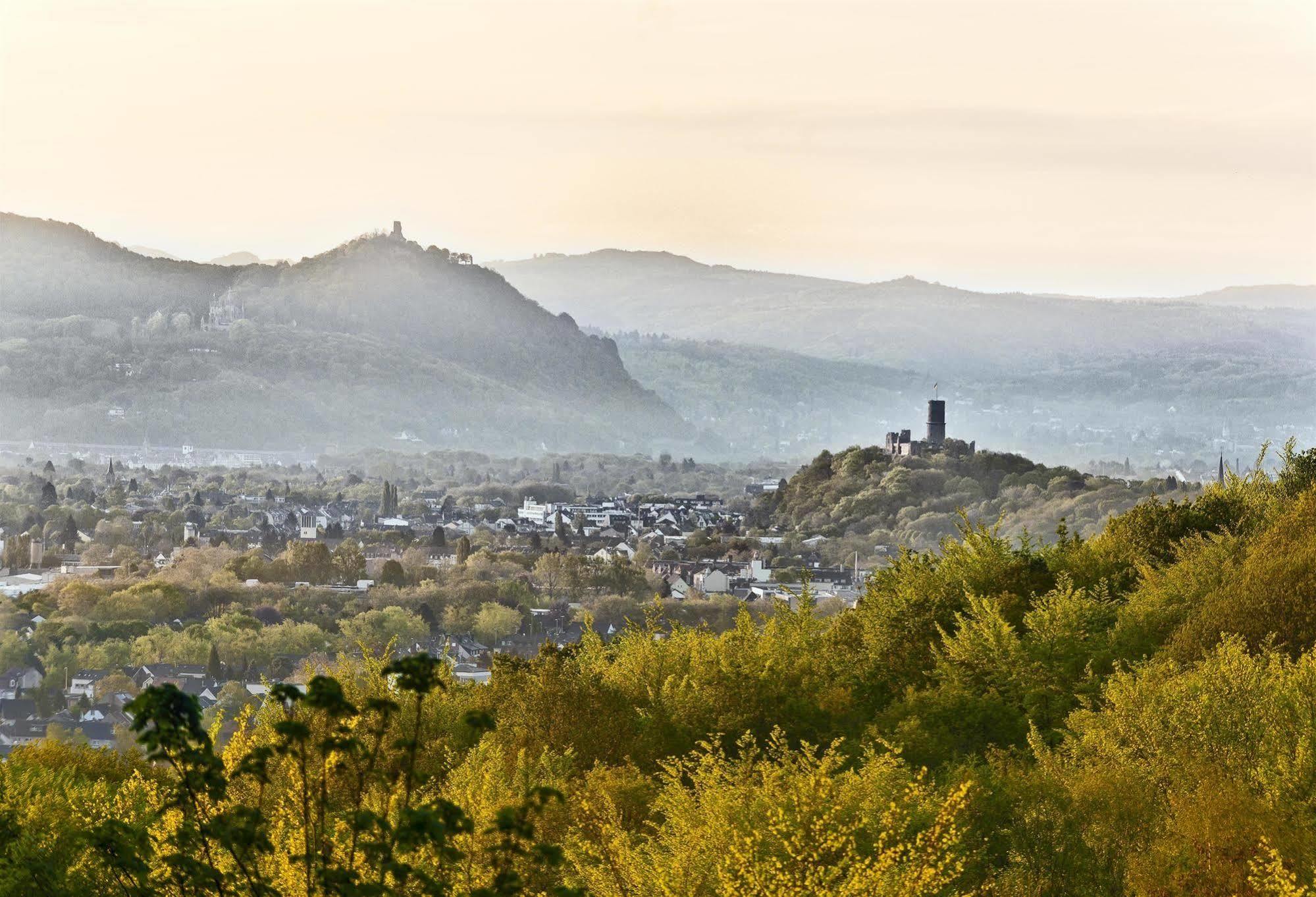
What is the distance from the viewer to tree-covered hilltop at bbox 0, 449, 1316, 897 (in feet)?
32.2

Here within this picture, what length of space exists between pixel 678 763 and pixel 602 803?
804 millimetres

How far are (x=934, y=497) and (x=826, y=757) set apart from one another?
85752mm

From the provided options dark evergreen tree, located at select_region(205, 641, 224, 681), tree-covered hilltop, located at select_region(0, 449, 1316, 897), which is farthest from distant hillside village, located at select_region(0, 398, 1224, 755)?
tree-covered hilltop, located at select_region(0, 449, 1316, 897)

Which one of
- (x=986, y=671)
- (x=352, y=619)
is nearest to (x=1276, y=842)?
(x=986, y=671)

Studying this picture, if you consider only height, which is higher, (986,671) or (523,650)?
(986,671)

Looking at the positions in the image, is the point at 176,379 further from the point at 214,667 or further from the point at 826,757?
the point at 826,757

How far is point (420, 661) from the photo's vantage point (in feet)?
26.7

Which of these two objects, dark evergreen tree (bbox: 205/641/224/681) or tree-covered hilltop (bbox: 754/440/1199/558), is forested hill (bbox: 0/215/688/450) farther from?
dark evergreen tree (bbox: 205/641/224/681)

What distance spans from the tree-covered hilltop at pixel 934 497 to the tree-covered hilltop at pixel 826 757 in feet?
194

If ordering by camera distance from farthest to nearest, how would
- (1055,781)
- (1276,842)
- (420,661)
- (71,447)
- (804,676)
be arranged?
(71,447)
(804,676)
(1055,781)
(1276,842)
(420,661)

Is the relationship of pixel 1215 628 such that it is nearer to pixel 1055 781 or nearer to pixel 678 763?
pixel 1055 781

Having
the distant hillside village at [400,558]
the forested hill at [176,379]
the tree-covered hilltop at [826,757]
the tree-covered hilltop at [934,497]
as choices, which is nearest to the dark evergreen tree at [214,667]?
the distant hillside village at [400,558]

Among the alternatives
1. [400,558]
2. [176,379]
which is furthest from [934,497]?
[176,379]

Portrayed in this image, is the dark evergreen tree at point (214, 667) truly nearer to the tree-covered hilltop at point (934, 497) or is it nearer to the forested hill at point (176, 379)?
the tree-covered hilltop at point (934, 497)
